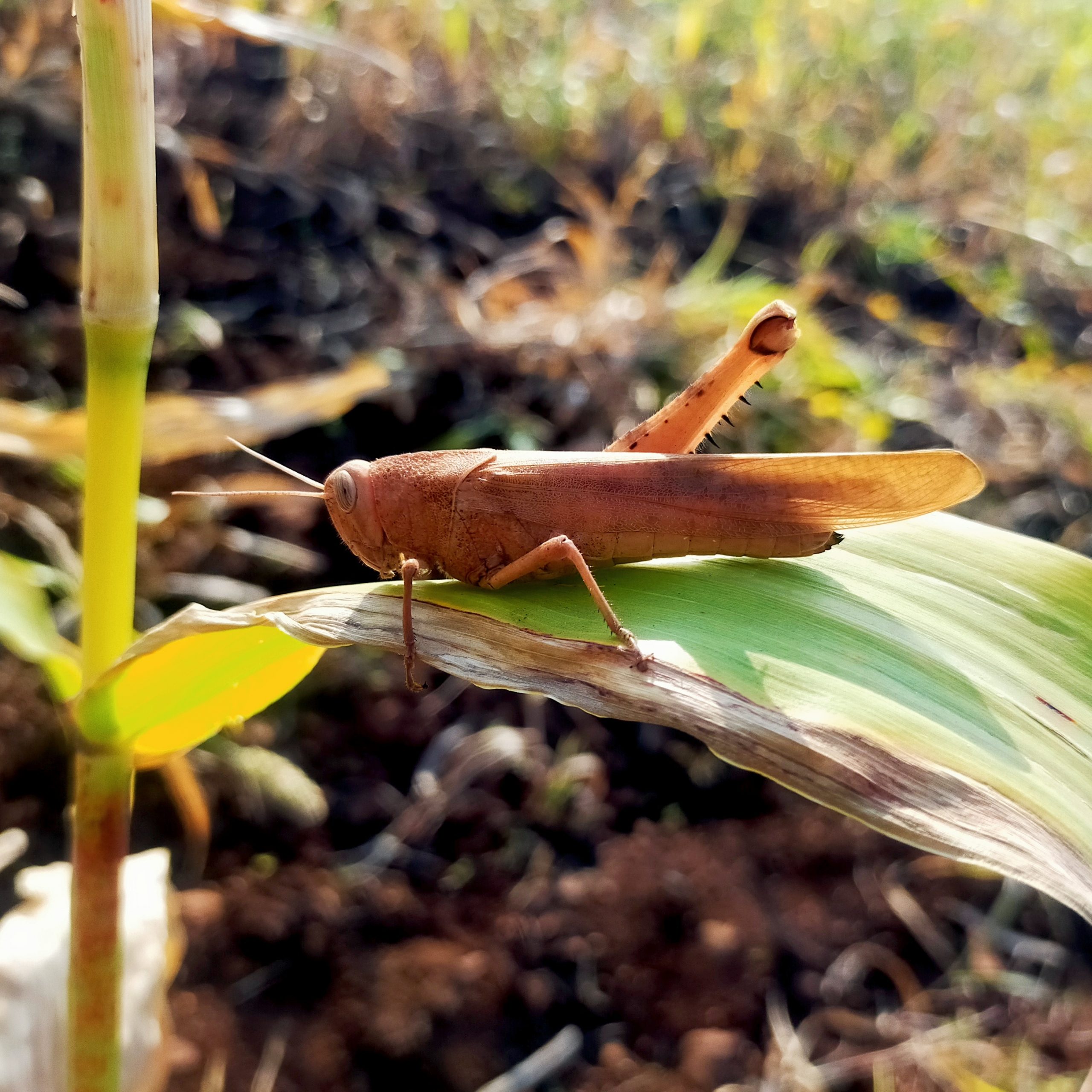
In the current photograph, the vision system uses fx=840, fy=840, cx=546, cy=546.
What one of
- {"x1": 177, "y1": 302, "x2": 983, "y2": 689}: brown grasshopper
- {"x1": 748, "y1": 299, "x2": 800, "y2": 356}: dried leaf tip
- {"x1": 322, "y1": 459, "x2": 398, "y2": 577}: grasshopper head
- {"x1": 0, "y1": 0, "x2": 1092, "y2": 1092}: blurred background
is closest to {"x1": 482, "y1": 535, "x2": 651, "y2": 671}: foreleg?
{"x1": 177, "y1": 302, "x2": 983, "y2": 689}: brown grasshopper

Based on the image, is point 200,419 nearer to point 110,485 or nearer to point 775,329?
point 110,485

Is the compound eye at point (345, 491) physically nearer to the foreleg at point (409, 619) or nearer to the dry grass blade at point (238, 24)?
the foreleg at point (409, 619)

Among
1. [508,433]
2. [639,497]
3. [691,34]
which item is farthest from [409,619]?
[691,34]

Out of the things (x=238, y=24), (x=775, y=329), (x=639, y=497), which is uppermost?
(x=238, y=24)

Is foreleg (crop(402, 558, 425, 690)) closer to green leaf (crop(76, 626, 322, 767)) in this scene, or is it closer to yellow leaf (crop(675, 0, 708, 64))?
green leaf (crop(76, 626, 322, 767))

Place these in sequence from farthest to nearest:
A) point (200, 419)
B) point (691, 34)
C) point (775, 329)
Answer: point (691, 34)
point (200, 419)
point (775, 329)

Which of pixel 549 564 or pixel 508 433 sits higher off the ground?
pixel 549 564
